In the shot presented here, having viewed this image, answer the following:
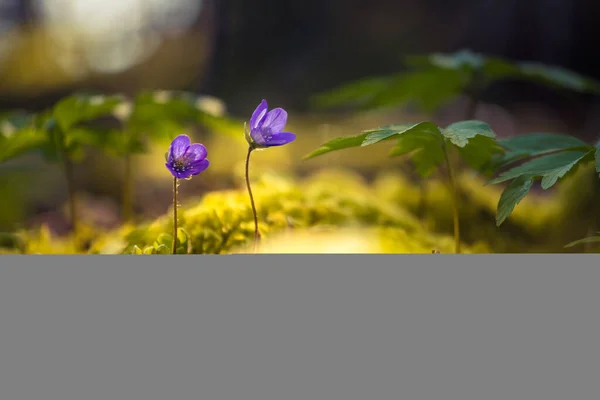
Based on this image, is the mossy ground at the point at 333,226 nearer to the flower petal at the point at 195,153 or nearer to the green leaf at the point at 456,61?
the flower petal at the point at 195,153

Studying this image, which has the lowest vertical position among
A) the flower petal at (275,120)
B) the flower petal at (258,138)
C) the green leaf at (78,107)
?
the flower petal at (258,138)

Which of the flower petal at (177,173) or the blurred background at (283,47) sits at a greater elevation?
the blurred background at (283,47)

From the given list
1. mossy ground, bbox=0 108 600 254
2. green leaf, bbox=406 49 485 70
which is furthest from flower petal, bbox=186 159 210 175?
green leaf, bbox=406 49 485 70

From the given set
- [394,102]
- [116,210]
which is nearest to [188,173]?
[394,102]

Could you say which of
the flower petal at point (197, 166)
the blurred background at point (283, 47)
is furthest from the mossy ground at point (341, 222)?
the blurred background at point (283, 47)

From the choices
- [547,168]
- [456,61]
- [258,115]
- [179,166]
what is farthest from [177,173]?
[456,61]

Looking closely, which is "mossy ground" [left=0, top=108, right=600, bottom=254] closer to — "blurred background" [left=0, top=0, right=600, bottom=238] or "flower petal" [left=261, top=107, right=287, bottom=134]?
"flower petal" [left=261, top=107, right=287, bottom=134]
